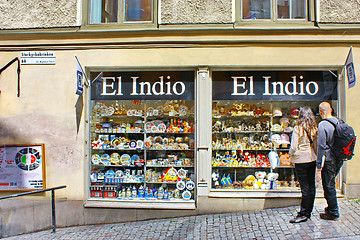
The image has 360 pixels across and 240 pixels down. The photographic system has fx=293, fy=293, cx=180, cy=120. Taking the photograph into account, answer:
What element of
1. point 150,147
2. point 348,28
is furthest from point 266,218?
point 348,28

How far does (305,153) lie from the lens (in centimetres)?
470

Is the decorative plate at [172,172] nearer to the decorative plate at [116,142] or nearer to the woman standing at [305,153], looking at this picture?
the decorative plate at [116,142]

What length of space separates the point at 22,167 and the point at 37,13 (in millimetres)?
3362

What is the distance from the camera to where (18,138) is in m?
6.37

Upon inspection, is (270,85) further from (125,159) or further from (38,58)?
(38,58)

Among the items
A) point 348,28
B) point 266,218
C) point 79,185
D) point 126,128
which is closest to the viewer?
point 266,218

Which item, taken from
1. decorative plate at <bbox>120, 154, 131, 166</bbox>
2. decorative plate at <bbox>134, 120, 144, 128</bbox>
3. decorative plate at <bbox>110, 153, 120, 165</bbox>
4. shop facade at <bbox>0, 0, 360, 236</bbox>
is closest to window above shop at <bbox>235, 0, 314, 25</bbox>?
shop facade at <bbox>0, 0, 360, 236</bbox>

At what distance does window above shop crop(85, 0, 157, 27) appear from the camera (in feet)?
21.1

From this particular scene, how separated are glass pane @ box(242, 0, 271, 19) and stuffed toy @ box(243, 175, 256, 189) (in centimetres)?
344

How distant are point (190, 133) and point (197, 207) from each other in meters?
1.55

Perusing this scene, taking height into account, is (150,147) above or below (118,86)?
below

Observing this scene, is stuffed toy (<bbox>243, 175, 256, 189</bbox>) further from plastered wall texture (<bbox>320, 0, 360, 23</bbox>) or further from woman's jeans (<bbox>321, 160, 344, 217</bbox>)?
plastered wall texture (<bbox>320, 0, 360, 23</bbox>)

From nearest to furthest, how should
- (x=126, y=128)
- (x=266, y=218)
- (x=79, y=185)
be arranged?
(x=266, y=218) → (x=79, y=185) → (x=126, y=128)

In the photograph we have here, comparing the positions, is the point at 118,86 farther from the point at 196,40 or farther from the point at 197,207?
the point at 197,207
